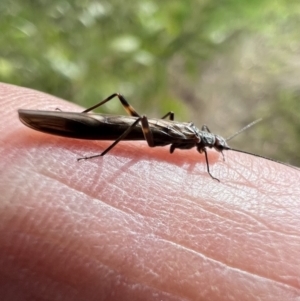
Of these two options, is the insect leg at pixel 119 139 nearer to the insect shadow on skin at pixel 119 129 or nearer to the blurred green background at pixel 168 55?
the insect shadow on skin at pixel 119 129

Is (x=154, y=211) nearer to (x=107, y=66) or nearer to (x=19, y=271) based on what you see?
(x=19, y=271)

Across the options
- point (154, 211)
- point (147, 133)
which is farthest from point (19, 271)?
point (147, 133)

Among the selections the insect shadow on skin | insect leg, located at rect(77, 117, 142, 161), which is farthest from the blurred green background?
insect leg, located at rect(77, 117, 142, 161)

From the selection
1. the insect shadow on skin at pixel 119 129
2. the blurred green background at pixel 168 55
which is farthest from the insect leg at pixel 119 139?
the blurred green background at pixel 168 55

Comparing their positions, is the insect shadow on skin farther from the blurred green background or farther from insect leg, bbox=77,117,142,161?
the blurred green background

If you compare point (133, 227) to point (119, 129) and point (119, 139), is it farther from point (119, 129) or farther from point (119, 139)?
point (119, 129)

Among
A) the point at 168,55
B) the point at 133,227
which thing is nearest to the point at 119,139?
the point at 133,227
